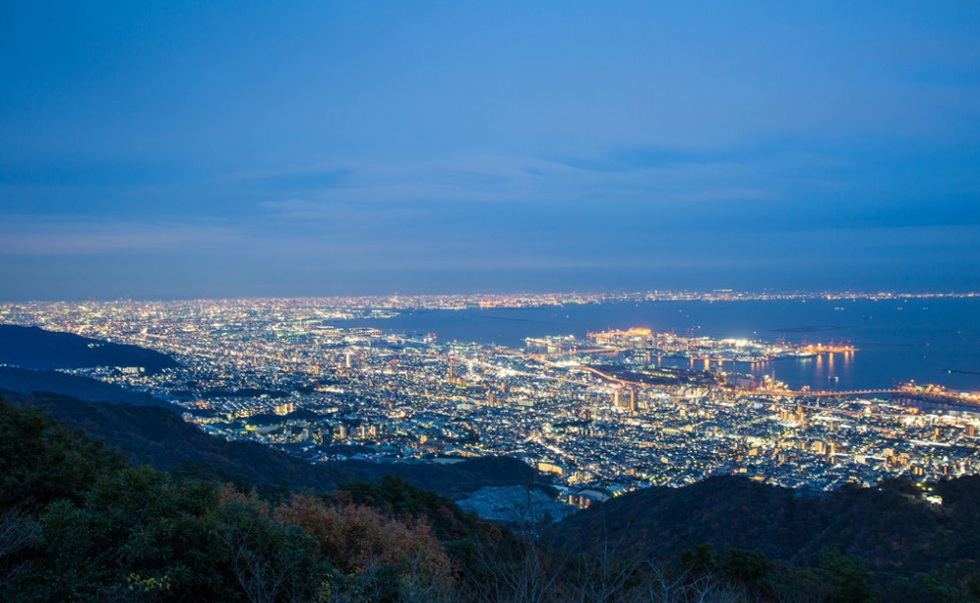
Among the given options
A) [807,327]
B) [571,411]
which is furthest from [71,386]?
[807,327]

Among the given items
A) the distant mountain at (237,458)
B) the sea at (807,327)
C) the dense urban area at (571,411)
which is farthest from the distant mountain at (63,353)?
the sea at (807,327)

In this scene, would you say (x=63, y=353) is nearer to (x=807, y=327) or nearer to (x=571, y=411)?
(x=571, y=411)

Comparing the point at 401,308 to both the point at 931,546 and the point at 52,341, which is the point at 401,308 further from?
the point at 931,546

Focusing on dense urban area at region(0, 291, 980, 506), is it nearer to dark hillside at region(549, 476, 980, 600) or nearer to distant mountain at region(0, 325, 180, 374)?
distant mountain at region(0, 325, 180, 374)

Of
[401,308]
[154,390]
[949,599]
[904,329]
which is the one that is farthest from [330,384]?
[401,308]

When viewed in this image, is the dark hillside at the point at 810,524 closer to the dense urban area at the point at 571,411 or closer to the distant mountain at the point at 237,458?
the dense urban area at the point at 571,411

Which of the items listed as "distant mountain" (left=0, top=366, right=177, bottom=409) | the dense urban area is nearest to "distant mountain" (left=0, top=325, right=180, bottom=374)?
the dense urban area

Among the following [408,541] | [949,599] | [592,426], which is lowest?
[592,426]
